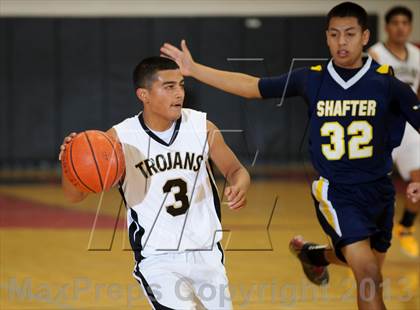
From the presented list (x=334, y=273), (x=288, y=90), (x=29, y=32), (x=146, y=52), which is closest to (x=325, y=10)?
(x=146, y=52)

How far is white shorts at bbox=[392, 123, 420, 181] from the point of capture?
7.77 metres

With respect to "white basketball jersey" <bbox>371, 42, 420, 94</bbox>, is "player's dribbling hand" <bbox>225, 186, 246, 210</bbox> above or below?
below

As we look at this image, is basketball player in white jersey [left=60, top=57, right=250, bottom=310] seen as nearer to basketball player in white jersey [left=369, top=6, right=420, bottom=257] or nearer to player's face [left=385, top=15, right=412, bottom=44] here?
basketball player in white jersey [left=369, top=6, right=420, bottom=257]

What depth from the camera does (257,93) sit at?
5.04m

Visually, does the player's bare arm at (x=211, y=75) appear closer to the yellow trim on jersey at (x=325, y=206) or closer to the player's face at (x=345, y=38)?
the player's face at (x=345, y=38)

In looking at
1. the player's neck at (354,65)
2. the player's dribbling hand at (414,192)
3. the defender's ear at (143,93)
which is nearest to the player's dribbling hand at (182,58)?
the defender's ear at (143,93)

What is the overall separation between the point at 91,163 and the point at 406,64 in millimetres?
5023

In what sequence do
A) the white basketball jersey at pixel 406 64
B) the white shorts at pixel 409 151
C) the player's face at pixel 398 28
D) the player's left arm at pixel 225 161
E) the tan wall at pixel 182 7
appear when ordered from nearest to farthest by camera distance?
the player's left arm at pixel 225 161 < the white shorts at pixel 409 151 < the player's face at pixel 398 28 < the white basketball jersey at pixel 406 64 < the tan wall at pixel 182 7

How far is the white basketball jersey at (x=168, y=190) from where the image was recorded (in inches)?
175

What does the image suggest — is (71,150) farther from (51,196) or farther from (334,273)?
(51,196)

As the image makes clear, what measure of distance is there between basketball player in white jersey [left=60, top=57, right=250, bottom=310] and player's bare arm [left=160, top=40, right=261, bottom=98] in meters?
0.08

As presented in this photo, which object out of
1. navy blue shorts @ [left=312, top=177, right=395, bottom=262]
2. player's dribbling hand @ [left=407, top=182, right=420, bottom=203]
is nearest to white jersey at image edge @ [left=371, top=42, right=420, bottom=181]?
navy blue shorts @ [left=312, top=177, right=395, bottom=262]

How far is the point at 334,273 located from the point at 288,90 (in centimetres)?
251

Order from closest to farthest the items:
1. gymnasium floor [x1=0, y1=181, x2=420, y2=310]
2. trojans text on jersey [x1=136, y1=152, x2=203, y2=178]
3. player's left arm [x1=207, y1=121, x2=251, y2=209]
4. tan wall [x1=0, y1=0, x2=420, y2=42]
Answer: player's left arm [x1=207, y1=121, x2=251, y2=209] → trojans text on jersey [x1=136, y1=152, x2=203, y2=178] → gymnasium floor [x1=0, y1=181, x2=420, y2=310] → tan wall [x1=0, y1=0, x2=420, y2=42]
